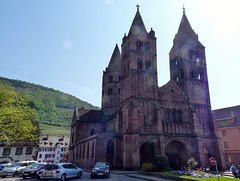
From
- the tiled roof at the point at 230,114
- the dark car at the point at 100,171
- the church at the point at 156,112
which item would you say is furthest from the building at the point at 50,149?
the tiled roof at the point at 230,114

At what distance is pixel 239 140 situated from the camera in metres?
41.9

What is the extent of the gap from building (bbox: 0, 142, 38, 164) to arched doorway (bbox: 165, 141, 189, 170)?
3099cm

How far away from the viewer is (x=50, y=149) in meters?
81.7

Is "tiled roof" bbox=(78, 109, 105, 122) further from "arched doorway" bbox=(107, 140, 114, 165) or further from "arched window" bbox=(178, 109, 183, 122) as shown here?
"arched window" bbox=(178, 109, 183, 122)

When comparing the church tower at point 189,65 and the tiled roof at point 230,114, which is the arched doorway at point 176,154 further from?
the tiled roof at point 230,114

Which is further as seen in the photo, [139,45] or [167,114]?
[139,45]

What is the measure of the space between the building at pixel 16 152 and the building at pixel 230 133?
44.6 meters

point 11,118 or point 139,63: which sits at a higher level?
point 139,63

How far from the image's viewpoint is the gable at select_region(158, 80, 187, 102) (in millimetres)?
35534

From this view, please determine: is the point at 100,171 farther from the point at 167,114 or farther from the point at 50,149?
the point at 50,149

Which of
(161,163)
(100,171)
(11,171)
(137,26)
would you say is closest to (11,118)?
(11,171)

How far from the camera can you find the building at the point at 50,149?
7806 cm

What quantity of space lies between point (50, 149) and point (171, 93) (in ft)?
219

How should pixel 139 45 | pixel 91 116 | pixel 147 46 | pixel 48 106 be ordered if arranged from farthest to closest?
1. pixel 48 106
2. pixel 91 116
3. pixel 147 46
4. pixel 139 45
